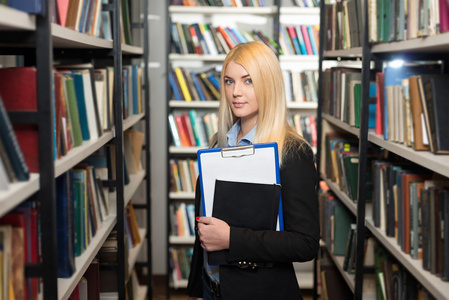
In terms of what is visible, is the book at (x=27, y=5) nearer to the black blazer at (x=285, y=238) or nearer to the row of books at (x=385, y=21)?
the black blazer at (x=285, y=238)

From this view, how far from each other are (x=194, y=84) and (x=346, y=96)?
4.65 ft

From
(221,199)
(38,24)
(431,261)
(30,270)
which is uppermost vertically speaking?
(38,24)

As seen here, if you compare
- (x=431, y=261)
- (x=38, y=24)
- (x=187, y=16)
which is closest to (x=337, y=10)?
(x=187, y=16)

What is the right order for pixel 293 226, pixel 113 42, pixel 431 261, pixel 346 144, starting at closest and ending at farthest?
pixel 293 226, pixel 431 261, pixel 113 42, pixel 346 144

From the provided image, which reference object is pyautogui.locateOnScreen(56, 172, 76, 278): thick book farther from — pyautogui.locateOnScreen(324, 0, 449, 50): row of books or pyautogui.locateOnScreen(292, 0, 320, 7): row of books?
pyautogui.locateOnScreen(292, 0, 320, 7): row of books

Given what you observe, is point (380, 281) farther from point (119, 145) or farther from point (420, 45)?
point (119, 145)

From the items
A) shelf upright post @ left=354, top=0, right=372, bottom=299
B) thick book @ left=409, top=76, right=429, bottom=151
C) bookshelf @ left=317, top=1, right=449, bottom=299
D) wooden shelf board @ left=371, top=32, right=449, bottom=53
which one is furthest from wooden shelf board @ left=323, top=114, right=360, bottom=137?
thick book @ left=409, top=76, right=429, bottom=151

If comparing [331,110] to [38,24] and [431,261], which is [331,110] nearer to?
[431,261]

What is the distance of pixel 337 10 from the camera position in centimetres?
320

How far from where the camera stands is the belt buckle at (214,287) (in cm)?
167

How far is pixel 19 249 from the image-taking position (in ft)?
3.93

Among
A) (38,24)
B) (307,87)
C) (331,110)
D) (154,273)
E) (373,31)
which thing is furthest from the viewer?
(154,273)

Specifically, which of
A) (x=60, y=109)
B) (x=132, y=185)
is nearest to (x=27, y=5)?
(x=60, y=109)

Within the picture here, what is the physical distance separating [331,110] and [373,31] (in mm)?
1058
